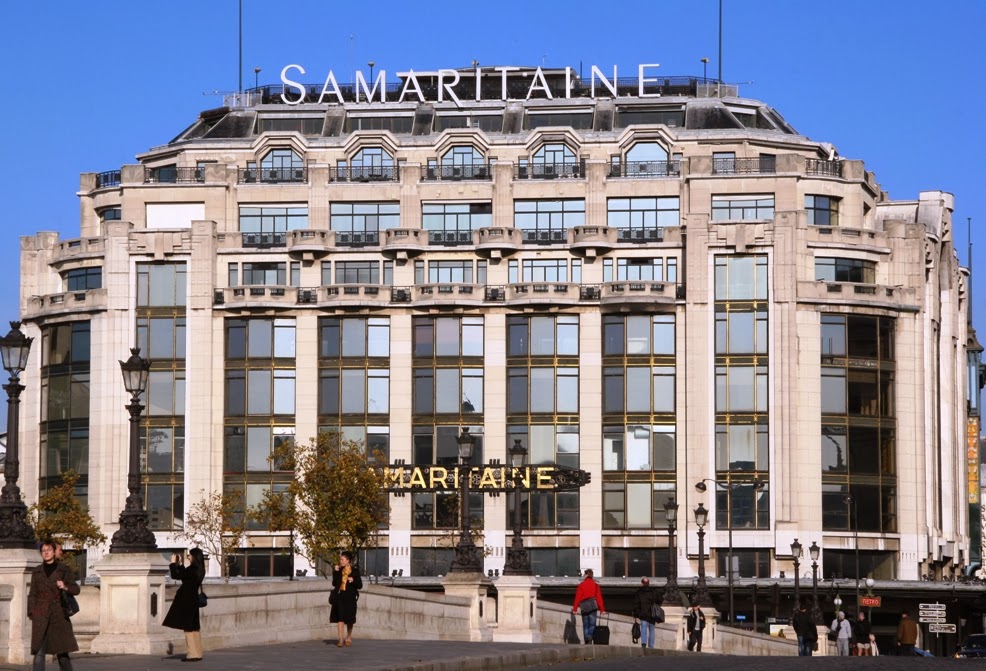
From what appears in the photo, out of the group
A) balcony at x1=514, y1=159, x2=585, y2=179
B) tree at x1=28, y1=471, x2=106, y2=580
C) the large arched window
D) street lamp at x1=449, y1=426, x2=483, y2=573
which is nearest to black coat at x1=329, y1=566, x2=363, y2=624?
street lamp at x1=449, y1=426, x2=483, y2=573

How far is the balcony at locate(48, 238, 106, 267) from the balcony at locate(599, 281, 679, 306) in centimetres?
2440

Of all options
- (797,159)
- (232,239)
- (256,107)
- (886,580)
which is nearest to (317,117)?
(256,107)

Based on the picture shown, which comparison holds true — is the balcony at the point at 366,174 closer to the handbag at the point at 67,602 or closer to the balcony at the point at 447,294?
the balcony at the point at 447,294

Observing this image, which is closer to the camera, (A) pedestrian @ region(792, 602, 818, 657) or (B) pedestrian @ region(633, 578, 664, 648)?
(B) pedestrian @ region(633, 578, 664, 648)

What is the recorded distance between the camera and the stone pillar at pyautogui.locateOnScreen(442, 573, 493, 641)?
49.3 m

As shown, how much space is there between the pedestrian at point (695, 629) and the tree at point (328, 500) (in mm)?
32991

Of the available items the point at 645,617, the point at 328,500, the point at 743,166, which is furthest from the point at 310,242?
the point at 645,617

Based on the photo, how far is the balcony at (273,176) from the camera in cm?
10638

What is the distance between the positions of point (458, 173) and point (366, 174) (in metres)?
4.63

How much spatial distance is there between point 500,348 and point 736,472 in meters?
12.4

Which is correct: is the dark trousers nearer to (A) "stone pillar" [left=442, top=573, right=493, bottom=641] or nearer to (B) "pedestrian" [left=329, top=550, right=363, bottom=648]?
(B) "pedestrian" [left=329, top=550, right=363, bottom=648]

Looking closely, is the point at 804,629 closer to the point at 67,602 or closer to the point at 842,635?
the point at 842,635

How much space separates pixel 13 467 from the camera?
34500 millimetres

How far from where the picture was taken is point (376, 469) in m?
95.4
